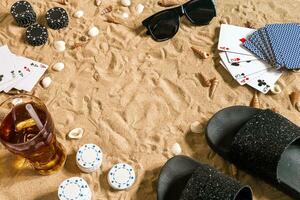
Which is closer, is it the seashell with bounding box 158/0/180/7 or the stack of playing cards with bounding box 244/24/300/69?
the stack of playing cards with bounding box 244/24/300/69

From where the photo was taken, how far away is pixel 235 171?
52.2 inches

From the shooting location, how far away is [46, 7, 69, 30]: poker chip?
65.2 inches

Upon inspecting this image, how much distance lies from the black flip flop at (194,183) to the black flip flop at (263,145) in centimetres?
10

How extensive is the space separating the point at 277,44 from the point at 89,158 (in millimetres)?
824

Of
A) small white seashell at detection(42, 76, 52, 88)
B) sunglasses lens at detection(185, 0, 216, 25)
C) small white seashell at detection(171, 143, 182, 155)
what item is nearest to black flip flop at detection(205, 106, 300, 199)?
small white seashell at detection(171, 143, 182, 155)

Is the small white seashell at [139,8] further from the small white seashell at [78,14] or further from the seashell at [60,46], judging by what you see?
the seashell at [60,46]

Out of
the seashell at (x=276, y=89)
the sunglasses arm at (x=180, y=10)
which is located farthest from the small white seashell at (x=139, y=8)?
the seashell at (x=276, y=89)

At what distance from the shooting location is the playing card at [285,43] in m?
1.55

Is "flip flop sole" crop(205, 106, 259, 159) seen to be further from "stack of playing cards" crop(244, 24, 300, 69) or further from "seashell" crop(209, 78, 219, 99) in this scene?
"stack of playing cards" crop(244, 24, 300, 69)

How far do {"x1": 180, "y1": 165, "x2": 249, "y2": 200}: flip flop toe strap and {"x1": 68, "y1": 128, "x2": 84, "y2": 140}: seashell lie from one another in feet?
1.35

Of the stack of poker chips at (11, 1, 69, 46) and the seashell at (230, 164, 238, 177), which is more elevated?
the stack of poker chips at (11, 1, 69, 46)

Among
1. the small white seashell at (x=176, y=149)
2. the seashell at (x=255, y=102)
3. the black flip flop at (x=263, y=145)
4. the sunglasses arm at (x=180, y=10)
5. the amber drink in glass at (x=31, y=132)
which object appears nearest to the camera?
the amber drink in glass at (x=31, y=132)

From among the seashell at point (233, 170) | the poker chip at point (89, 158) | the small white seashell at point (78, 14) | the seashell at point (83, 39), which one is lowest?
the poker chip at point (89, 158)

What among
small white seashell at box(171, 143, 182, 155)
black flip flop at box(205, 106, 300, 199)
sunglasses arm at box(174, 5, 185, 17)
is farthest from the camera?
sunglasses arm at box(174, 5, 185, 17)
